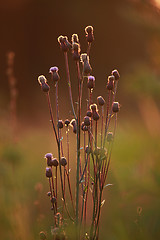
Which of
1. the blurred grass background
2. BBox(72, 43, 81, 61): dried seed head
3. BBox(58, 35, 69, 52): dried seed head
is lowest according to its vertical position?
the blurred grass background

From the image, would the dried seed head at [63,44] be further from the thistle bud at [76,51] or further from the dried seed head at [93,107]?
the dried seed head at [93,107]

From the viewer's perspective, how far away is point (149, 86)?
711mm

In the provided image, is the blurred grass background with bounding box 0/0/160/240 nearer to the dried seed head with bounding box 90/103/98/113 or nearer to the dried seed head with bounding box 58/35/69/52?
the dried seed head with bounding box 90/103/98/113

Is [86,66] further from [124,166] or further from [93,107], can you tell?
[124,166]

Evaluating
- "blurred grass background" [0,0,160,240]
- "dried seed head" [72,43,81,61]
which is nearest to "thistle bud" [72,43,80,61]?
"dried seed head" [72,43,81,61]

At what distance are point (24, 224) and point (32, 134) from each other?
351mm

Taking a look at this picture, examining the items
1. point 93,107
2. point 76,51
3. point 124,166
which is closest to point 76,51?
point 76,51

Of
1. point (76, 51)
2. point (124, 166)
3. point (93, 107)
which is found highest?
point (76, 51)

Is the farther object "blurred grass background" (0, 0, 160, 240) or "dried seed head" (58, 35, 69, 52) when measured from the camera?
"dried seed head" (58, 35, 69, 52)

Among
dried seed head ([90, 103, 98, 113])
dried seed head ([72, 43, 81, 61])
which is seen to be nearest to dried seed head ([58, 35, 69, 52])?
dried seed head ([72, 43, 81, 61])

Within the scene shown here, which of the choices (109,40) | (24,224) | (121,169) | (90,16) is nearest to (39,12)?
(90,16)

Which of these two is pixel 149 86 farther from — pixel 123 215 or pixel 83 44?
pixel 83 44

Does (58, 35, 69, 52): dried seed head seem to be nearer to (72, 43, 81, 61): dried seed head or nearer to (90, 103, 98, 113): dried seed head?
(72, 43, 81, 61): dried seed head

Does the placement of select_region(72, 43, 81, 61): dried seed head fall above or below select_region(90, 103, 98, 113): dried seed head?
above
